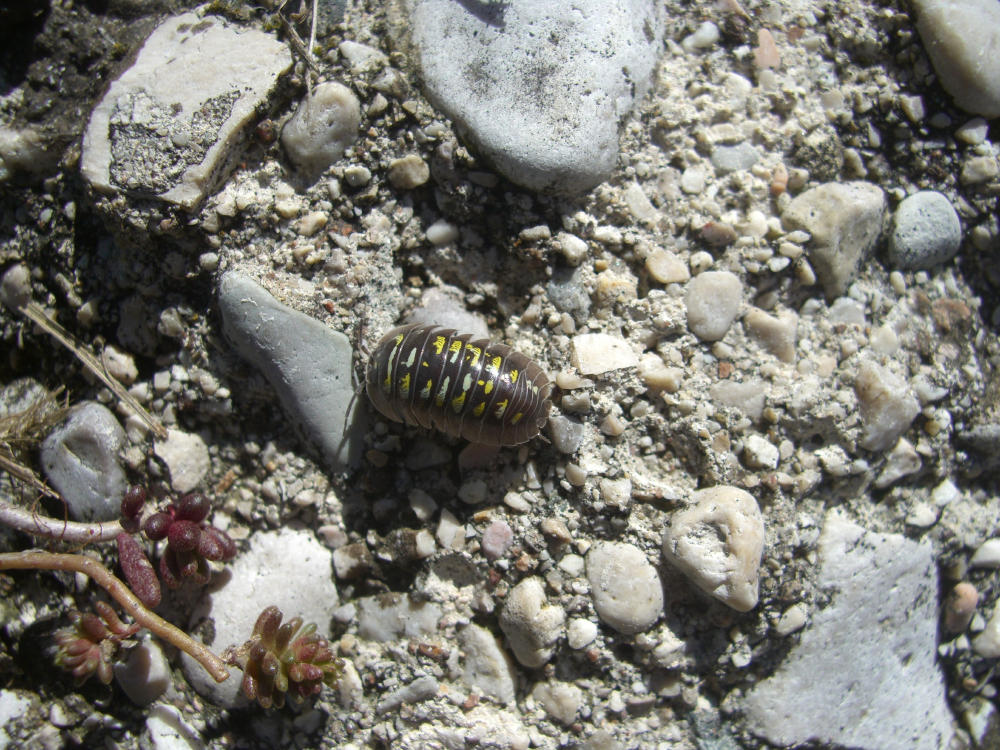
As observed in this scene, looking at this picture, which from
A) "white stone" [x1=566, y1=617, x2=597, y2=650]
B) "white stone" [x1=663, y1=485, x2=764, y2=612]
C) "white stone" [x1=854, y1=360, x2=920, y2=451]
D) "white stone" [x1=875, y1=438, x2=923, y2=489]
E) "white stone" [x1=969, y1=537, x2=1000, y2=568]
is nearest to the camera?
"white stone" [x1=663, y1=485, x2=764, y2=612]

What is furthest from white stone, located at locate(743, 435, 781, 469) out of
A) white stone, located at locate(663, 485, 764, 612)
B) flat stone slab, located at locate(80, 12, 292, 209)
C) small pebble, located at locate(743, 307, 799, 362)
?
flat stone slab, located at locate(80, 12, 292, 209)

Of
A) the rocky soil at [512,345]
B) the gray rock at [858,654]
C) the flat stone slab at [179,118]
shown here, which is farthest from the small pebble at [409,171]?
the gray rock at [858,654]

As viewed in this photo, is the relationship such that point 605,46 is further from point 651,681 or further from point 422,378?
point 651,681

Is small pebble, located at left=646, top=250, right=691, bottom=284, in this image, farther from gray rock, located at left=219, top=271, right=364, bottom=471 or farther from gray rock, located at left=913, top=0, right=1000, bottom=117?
gray rock, located at left=913, top=0, right=1000, bottom=117

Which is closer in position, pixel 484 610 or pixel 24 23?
pixel 484 610

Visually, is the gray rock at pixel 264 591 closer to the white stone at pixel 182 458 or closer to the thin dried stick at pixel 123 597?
the thin dried stick at pixel 123 597

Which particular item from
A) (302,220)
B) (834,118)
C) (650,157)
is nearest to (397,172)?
(302,220)

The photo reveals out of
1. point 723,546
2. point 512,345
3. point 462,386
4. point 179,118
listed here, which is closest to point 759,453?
point 723,546
